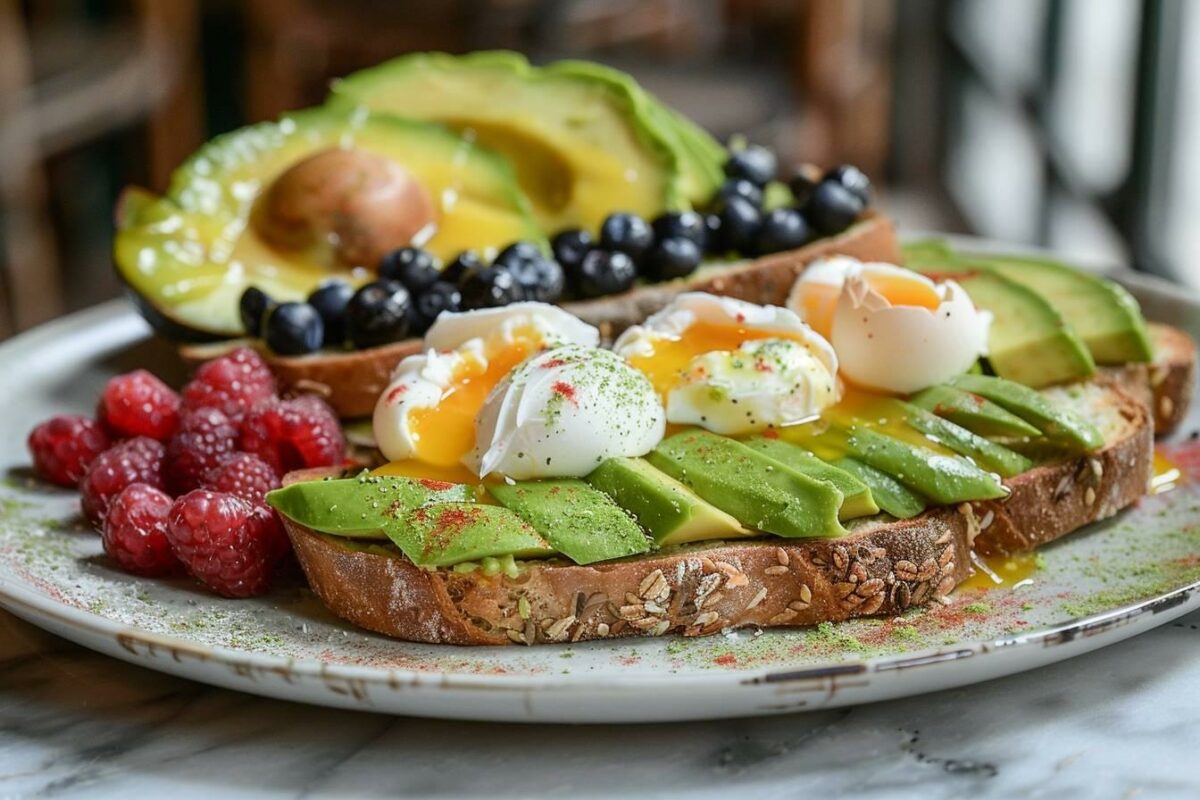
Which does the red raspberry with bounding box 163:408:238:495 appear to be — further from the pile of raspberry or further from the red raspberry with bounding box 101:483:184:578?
the red raspberry with bounding box 101:483:184:578

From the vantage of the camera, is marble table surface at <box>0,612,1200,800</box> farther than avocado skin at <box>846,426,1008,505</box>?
No

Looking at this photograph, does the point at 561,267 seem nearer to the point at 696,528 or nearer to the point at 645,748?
the point at 696,528

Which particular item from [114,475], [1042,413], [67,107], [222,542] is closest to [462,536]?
[222,542]

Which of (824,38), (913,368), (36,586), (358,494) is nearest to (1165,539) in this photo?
(913,368)

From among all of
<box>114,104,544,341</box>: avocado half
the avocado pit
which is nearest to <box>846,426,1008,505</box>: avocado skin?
<box>114,104,544,341</box>: avocado half

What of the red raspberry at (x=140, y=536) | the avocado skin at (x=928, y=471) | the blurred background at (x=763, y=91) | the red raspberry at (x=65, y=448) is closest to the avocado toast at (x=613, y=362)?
the avocado skin at (x=928, y=471)

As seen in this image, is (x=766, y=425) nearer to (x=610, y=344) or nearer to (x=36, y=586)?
(x=610, y=344)

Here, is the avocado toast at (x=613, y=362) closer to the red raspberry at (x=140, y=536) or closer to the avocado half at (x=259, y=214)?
the avocado half at (x=259, y=214)
